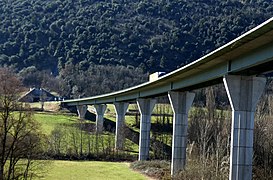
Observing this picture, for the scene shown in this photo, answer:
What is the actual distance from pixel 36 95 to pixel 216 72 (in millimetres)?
85493

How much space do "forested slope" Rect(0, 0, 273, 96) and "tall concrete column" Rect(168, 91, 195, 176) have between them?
104m

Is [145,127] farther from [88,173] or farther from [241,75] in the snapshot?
[241,75]

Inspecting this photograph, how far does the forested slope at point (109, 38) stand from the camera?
15125 centimetres

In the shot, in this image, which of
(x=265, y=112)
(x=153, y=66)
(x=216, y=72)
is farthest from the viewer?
(x=153, y=66)

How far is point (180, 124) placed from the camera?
129ft

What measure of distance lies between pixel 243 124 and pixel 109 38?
142290mm

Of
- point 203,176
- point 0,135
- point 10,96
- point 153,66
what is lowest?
point 203,176

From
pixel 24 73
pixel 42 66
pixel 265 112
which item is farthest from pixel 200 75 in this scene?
pixel 42 66

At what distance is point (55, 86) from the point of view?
134 meters

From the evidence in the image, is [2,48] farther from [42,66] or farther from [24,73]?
[24,73]

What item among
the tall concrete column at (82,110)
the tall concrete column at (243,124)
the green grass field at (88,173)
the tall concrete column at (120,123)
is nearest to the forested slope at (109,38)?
the tall concrete column at (82,110)

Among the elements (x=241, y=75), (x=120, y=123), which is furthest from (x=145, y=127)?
(x=241, y=75)

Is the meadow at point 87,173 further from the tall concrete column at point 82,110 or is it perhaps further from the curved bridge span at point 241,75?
the tall concrete column at point 82,110

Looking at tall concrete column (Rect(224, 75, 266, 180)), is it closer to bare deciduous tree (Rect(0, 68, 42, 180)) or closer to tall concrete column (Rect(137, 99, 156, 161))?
bare deciduous tree (Rect(0, 68, 42, 180))
